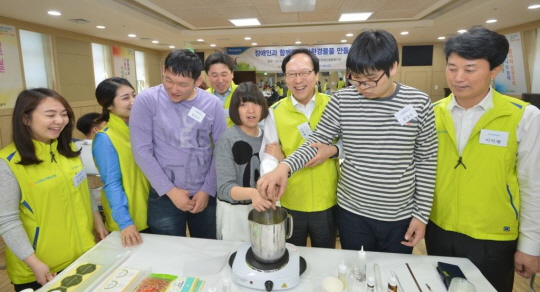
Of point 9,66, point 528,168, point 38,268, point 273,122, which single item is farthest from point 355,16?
point 9,66

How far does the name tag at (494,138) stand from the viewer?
1.22 meters

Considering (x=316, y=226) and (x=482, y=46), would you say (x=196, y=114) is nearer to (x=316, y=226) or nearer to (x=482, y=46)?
(x=316, y=226)

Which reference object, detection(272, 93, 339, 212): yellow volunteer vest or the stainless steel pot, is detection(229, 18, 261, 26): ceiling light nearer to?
detection(272, 93, 339, 212): yellow volunteer vest

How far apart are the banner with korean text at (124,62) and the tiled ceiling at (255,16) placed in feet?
2.20

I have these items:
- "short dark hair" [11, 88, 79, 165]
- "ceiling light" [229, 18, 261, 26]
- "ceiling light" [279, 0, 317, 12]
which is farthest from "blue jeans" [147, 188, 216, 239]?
"ceiling light" [229, 18, 261, 26]

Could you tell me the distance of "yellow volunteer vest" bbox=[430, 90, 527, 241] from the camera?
1232 millimetres

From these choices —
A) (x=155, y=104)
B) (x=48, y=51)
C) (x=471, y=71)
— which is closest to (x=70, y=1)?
(x=48, y=51)

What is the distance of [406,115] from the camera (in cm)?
123

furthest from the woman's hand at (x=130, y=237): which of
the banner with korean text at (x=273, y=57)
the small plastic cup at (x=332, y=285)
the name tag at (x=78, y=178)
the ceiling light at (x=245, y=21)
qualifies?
the banner with korean text at (x=273, y=57)

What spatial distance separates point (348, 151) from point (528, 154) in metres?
0.70

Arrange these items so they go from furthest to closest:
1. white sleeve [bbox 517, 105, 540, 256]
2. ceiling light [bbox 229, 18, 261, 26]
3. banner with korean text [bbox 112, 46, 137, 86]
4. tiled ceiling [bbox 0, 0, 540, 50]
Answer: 1. banner with korean text [bbox 112, 46, 137, 86]
2. ceiling light [bbox 229, 18, 261, 26]
3. tiled ceiling [bbox 0, 0, 540, 50]
4. white sleeve [bbox 517, 105, 540, 256]

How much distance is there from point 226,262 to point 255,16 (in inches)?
222

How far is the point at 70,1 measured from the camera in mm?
4277

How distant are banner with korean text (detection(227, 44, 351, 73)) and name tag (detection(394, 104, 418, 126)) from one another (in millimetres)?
8056
